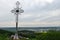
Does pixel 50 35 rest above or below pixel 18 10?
below

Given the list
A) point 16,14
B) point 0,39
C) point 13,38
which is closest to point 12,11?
point 16,14

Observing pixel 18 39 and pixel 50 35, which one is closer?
pixel 50 35

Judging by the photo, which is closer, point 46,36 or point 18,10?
point 46,36

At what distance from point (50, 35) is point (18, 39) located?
3.67 meters

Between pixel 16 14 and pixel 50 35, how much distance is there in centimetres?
381

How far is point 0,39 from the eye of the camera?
436 inches

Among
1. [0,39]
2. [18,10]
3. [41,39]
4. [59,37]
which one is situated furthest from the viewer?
[18,10]

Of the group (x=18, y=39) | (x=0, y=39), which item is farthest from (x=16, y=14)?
(x=0, y=39)

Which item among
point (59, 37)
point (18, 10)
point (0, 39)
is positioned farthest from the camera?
point (18, 10)

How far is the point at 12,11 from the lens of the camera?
17281 mm

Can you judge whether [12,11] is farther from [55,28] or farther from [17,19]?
[55,28]

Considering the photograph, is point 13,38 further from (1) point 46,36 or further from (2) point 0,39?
(2) point 0,39

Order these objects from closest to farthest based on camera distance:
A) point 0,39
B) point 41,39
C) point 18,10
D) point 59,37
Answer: point 0,39 → point 59,37 → point 41,39 → point 18,10

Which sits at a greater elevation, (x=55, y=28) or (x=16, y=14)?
(x=16, y=14)
